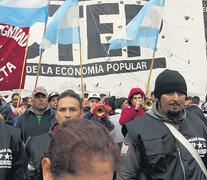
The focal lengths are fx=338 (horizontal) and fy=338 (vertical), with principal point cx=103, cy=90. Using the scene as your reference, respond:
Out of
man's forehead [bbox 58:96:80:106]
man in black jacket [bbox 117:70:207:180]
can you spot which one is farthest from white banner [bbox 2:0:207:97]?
man in black jacket [bbox 117:70:207:180]

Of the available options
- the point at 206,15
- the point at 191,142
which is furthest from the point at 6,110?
the point at 206,15

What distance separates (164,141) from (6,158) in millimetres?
1355

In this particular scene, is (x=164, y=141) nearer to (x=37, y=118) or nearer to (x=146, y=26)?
(x=37, y=118)

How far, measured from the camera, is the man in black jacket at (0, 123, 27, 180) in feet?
9.50

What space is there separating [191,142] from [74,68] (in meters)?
12.3

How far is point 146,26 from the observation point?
26.5ft

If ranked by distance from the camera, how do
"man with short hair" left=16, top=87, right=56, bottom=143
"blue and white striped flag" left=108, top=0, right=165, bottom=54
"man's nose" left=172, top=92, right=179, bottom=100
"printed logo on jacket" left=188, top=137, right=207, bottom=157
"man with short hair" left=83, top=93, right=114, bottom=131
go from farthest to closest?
"blue and white striped flag" left=108, top=0, right=165, bottom=54 < "man with short hair" left=16, top=87, right=56, bottom=143 < "man with short hair" left=83, top=93, right=114, bottom=131 < "man's nose" left=172, top=92, right=179, bottom=100 < "printed logo on jacket" left=188, top=137, right=207, bottom=157

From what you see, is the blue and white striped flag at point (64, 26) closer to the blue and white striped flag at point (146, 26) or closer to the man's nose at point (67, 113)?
the blue and white striped flag at point (146, 26)

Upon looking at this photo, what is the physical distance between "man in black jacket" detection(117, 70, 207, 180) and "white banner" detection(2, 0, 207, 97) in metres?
11.2

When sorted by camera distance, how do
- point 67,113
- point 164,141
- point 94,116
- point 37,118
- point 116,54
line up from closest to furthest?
1. point 164,141
2. point 67,113
3. point 94,116
4. point 37,118
5. point 116,54

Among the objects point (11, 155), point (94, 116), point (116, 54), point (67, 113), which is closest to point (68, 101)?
point (67, 113)

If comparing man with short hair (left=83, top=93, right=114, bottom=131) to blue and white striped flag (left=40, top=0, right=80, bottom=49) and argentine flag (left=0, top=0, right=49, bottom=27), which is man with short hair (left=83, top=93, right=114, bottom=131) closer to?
blue and white striped flag (left=40, top=0, right=80, bottom=49)

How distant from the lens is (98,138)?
114 cm

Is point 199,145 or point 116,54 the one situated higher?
point 116,54
